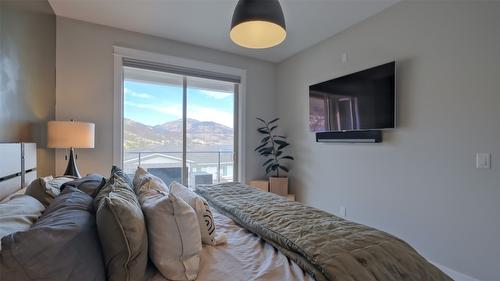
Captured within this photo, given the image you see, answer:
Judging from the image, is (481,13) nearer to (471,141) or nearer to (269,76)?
(471,141)

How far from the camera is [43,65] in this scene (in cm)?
222

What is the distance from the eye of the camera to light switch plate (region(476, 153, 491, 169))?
177 cm

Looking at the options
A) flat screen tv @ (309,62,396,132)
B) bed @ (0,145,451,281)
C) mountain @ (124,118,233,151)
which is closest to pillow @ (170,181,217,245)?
bed @ (0,145,451,281)

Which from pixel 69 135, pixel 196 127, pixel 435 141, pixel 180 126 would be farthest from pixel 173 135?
pixel 435 141

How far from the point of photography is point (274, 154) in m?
3.78

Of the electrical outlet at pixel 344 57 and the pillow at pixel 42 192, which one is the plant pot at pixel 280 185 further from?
the pillow at pixel 42 192

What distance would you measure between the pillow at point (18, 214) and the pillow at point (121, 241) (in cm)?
27

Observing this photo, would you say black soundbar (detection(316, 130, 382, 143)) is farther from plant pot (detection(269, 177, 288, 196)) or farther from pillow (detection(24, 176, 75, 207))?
pillow (detection(24, 176, 75, 207))

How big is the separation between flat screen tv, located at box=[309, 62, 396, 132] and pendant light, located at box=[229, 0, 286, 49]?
138 centimetres

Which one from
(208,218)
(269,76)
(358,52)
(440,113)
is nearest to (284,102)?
(269,76)

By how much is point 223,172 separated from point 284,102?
1.58 metres

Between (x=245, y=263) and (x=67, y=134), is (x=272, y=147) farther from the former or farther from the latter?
(x=245, y=263)

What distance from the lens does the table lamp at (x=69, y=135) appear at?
2.11m

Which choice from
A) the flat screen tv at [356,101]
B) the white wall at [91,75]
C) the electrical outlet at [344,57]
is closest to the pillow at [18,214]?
the white wall at [91,75]
